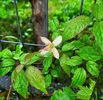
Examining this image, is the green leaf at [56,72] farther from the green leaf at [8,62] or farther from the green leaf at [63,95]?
the green leaf at [8,62]

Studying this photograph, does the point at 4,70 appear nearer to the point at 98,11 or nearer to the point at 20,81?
the point at 20,81

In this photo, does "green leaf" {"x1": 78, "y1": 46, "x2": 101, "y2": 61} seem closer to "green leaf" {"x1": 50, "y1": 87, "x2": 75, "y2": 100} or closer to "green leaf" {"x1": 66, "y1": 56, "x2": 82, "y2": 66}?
"green leaf" {"x1": 66, "y1": 56, "x2": 82, "y2": 66}

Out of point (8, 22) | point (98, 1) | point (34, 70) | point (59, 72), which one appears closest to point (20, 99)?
point (59, 72)

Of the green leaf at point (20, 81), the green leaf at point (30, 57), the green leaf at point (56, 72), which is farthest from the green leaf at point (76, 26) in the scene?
the green leaf at point (56, 72)

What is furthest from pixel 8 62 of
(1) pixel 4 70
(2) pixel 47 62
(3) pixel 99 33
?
(3) pixel 99 33

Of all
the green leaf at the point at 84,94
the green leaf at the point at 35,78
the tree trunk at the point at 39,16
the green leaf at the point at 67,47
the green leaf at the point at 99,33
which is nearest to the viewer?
the green leaf at the point at 99,33

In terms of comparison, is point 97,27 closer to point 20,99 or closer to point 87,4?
point 20,99
